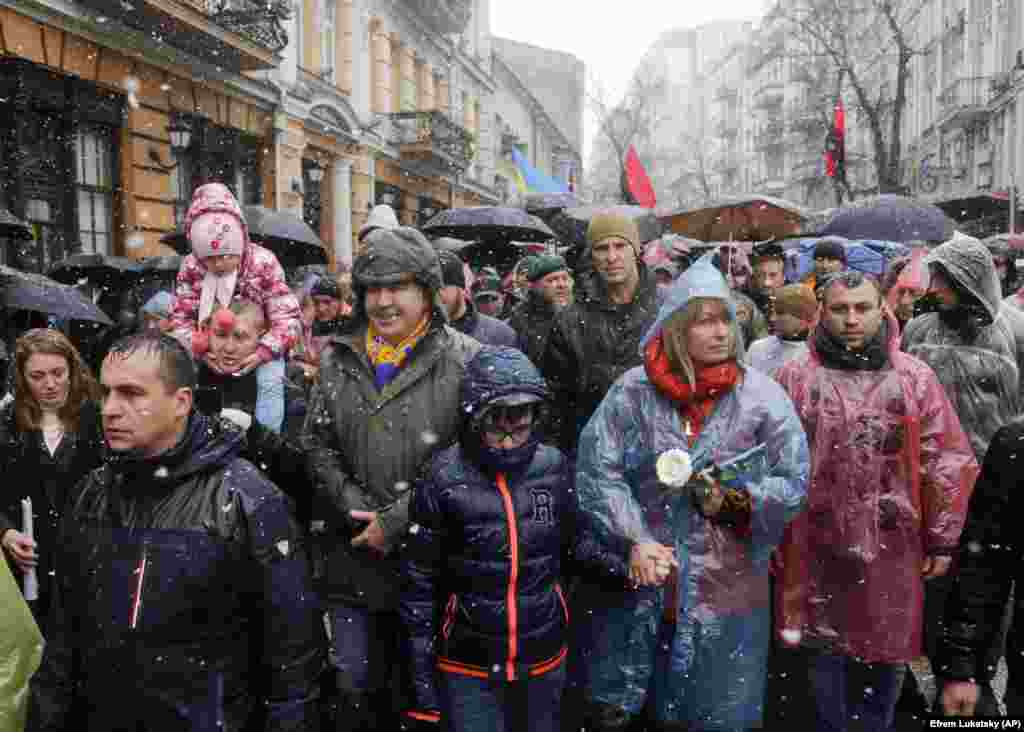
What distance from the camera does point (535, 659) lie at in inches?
116

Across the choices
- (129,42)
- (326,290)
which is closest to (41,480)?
(326,290)

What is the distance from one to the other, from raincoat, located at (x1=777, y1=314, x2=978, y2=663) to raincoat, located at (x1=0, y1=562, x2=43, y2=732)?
2.84 m

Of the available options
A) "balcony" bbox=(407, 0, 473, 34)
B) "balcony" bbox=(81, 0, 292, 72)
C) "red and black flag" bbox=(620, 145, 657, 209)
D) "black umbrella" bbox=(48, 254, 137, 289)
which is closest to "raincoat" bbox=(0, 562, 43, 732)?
"black umbrella" bbox=(48, 254, 137, 289)

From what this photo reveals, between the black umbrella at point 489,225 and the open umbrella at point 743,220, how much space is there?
182 cm

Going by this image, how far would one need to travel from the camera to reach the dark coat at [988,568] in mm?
2305

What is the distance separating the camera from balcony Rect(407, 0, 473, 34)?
24.4 meters

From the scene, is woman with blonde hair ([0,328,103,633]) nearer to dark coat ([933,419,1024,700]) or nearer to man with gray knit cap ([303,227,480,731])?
man with gray knit cap ([303,227,480,731])

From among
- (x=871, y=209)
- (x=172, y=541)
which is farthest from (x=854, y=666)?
(x=871, y=209)

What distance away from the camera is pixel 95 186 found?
38.5 ft

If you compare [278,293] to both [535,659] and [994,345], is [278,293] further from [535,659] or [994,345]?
[994,345]

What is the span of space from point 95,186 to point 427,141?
1214cm

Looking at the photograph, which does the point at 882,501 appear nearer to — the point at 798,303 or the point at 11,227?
the point at 798,303

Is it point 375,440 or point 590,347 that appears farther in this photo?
point 590,347

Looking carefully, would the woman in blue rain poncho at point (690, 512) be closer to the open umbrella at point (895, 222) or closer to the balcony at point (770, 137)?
the open umbrella at point (895, 222)
